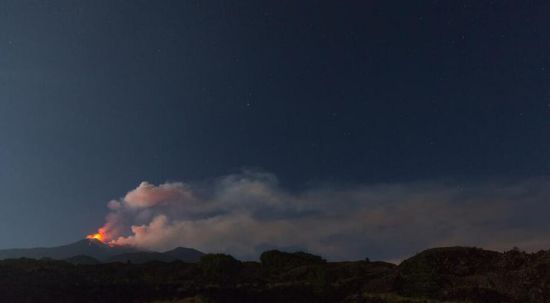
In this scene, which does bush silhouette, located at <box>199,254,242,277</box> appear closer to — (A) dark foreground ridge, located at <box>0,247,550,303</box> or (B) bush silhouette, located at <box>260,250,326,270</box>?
(A) dark foreground ridge, located at <box>0,247,550,303</box>

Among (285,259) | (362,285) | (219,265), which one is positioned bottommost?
(362,285)

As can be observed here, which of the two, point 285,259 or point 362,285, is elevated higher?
point 285,259

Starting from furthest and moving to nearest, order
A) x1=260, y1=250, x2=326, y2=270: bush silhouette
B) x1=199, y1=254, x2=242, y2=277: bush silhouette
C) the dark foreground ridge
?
x1=260, y1=250, x2=326, y2=270: bush silhouette
x1=199, y1=254, x2=242, y2=277: bush silhouette
the dark foreground ridge

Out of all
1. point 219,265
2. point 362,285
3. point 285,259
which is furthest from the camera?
point 285,259

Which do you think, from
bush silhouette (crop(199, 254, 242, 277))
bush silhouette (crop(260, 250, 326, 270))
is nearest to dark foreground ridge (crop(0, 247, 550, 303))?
bush silhouette (crop(199, 254, 242, 277))

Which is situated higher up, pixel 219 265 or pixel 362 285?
pixel 219 265

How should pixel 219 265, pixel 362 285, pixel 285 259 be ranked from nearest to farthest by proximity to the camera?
pixel 362 285 < pixel 219 265 < pixel 285 259

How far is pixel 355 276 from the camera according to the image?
4878 centimetres

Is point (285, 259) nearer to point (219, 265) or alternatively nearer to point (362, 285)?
point (219, 265)

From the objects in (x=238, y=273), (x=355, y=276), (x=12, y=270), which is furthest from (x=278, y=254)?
(x=12, y=270)

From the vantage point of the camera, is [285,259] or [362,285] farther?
[285,259]

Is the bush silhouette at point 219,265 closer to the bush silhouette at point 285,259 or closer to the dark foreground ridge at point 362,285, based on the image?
the dark foreground ridge at point 362,285

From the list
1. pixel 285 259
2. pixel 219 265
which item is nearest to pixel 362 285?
pixel 219 265

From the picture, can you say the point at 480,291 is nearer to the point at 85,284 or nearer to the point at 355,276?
the point at 355,276
